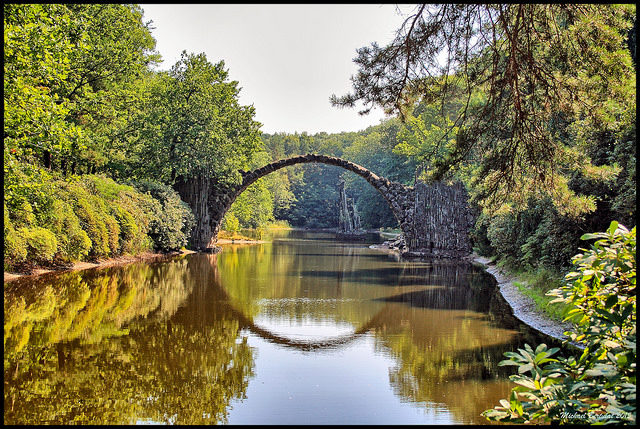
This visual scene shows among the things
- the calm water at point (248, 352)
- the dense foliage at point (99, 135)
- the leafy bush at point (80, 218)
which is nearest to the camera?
the calm water at point (248, 352)

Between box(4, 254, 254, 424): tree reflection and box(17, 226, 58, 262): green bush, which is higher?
box(17, 226, 58, 262): green bush

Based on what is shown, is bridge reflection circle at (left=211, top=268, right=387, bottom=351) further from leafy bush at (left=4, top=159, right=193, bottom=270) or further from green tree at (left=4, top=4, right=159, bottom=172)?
green tree at (left=4, top=4, right=159, bottom=172)

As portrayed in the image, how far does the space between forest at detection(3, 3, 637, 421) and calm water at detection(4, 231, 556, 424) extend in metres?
1.98

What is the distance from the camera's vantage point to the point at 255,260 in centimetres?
2248

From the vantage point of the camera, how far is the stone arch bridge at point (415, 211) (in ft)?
84.3

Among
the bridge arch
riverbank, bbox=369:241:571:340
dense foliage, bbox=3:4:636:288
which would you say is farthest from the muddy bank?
the bridge arch

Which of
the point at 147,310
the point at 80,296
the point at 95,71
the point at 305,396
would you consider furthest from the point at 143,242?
the point at 305,396

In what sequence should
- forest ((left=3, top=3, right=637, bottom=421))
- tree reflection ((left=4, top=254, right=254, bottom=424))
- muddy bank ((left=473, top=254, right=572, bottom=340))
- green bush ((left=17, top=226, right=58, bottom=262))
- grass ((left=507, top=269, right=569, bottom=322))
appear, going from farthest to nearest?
green bush ((left=17, top=226, right=58, bottom=262)) → grass ((left=507, top=269, right=569, bottom=322)) → muddy bank ((left=473, top=254, right=572, bottom=340)) → forest ((left=3, top=3, right=637, bottom=421)) → tree reflection ((left=4, top=254, right=254, bottom=424))

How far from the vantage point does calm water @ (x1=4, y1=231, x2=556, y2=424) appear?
531cm

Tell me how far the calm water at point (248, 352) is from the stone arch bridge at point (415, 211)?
36.7ft

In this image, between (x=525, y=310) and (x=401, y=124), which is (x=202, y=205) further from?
(x=525, y=310)

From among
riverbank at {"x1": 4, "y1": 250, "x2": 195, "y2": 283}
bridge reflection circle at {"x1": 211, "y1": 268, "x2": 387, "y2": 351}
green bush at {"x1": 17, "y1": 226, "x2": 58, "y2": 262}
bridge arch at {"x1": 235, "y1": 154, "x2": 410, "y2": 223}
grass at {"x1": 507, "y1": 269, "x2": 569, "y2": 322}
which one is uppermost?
bridge arch at {"x1": 235, "y1": 154, "x2": 410, "y2": 223}

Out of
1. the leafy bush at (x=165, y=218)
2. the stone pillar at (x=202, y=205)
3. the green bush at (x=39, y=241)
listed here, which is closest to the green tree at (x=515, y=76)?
the green bush at (x=39, y=241)

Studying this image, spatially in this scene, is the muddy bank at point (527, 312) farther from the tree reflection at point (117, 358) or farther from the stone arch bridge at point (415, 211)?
the stone arch bridge at point (415, 211)
